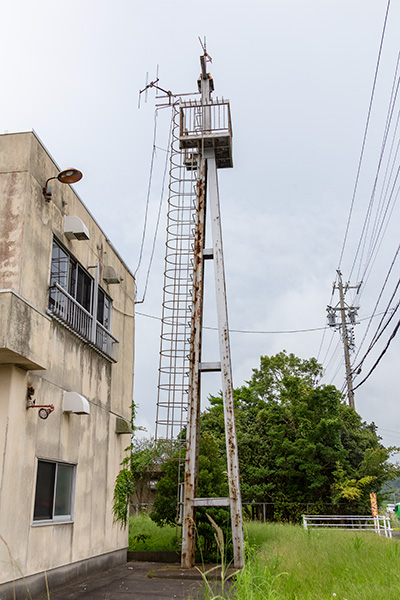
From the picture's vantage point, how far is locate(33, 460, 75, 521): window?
31.1ft

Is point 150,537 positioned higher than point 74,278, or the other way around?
point 74,278

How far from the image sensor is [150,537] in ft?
52.6

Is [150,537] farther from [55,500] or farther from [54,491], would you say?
[54,491]

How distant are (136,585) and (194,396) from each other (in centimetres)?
433

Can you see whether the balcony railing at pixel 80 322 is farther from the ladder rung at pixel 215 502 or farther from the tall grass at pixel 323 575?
the tall grass at pixel 323 575

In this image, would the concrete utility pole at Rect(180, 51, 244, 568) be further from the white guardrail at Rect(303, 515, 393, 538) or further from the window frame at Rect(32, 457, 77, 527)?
the white guardrail at Rect(303, 515, 393, 538)

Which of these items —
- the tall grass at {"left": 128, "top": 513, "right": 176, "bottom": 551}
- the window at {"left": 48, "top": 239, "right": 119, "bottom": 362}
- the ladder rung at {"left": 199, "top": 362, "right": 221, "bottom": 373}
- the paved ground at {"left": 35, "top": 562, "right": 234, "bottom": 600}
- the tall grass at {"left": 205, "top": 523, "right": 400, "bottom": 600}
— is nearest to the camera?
the tall grass at {"left": 205, "top": 523, "right": 400, "bottom": 600}

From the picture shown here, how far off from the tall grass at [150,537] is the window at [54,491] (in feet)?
17.7

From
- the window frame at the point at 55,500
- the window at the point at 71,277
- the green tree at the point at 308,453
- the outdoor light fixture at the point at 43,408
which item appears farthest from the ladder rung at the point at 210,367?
the green tree at the point at 308,453

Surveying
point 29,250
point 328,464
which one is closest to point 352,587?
point 29,250

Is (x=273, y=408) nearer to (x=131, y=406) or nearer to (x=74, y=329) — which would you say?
(x=131, y=406)

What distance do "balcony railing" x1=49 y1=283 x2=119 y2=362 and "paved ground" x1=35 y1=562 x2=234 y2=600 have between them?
4.72 metres

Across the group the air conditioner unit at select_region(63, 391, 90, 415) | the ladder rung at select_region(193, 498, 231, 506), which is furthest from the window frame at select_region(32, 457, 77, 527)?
the ladder rung at select_region(193, 498, 231, 506)

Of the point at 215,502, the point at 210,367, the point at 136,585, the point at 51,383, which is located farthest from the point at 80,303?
the point at 136,585
